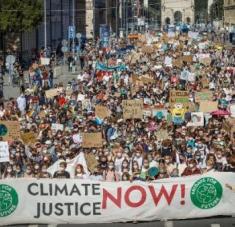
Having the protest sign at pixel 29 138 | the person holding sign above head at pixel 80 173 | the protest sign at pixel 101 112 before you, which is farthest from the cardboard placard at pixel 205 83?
the person holding sign above head at pixel 80 173

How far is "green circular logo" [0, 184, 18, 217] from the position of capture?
51.8 ft

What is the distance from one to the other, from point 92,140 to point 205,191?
5.67 metres

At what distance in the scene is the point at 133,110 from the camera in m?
25.8

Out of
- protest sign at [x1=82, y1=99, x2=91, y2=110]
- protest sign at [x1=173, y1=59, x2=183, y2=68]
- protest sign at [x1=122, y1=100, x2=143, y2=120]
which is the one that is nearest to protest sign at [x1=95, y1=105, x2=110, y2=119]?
protest sign at [x1=122, y1=100, x2=143, y2=120]

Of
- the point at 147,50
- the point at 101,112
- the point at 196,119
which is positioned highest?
the point at 147,50

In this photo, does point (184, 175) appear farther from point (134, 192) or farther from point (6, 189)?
point (6, 189)

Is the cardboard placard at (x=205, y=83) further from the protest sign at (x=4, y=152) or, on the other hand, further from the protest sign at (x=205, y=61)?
the protest sign at (x=4, y=152)

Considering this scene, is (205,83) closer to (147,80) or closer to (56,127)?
(147,80)

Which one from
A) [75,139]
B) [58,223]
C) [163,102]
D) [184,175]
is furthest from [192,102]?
[58,223]

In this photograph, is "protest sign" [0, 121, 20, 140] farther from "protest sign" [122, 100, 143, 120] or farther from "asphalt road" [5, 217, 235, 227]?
"asphalt road" [5, 217, 235, 227]

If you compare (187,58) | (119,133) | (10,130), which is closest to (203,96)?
(119,133)

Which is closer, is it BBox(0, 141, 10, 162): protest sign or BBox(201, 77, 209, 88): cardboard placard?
BBox(0, 141, 10, 162): protest sign

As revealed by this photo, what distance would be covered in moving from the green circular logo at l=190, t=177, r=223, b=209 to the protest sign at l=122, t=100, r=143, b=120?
9753 mm

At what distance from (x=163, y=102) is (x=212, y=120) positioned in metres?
5.47
